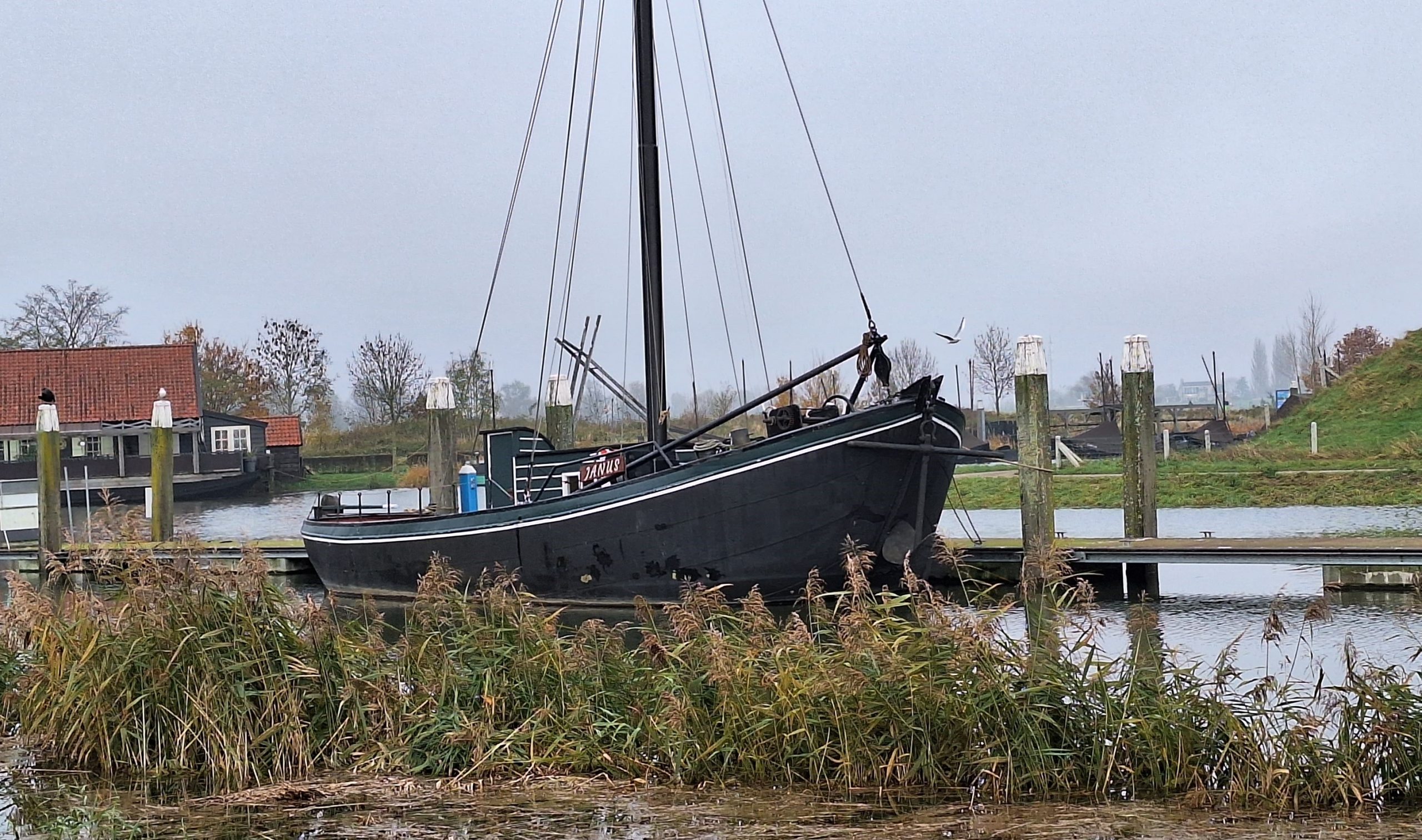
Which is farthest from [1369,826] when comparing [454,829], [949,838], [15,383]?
[15,383]

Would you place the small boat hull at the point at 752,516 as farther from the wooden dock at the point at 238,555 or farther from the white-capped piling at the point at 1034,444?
the wooden dock at the point at 238,555

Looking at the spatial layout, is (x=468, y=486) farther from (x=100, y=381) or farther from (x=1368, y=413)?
(x=100, y=381)

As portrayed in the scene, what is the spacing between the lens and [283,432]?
6097 cm

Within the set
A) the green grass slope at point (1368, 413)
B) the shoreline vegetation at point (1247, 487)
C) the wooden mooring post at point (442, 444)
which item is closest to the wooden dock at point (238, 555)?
the wooden mooring post at point (442, 444)

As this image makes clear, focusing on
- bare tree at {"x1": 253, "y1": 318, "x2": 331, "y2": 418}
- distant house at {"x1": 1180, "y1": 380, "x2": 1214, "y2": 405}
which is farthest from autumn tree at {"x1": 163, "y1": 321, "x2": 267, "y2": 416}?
distant house at {"x1": 1180, "y1": 380, "x2": 1214, "y2": 405}

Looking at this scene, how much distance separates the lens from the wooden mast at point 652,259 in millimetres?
15898

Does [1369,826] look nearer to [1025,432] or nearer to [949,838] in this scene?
[949,838]

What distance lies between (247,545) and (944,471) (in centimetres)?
829

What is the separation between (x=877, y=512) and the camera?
13.9m

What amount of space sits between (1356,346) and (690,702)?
8759 centimetres

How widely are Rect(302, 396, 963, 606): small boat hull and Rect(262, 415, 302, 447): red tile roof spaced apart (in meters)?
47.9

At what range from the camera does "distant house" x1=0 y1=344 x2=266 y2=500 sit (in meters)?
49.5

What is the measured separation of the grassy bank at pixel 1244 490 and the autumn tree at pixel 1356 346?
44.5 m

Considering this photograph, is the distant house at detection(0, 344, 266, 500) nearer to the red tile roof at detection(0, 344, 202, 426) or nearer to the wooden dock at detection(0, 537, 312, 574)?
the red tile roof at detection(0, 344, 202, 426)
